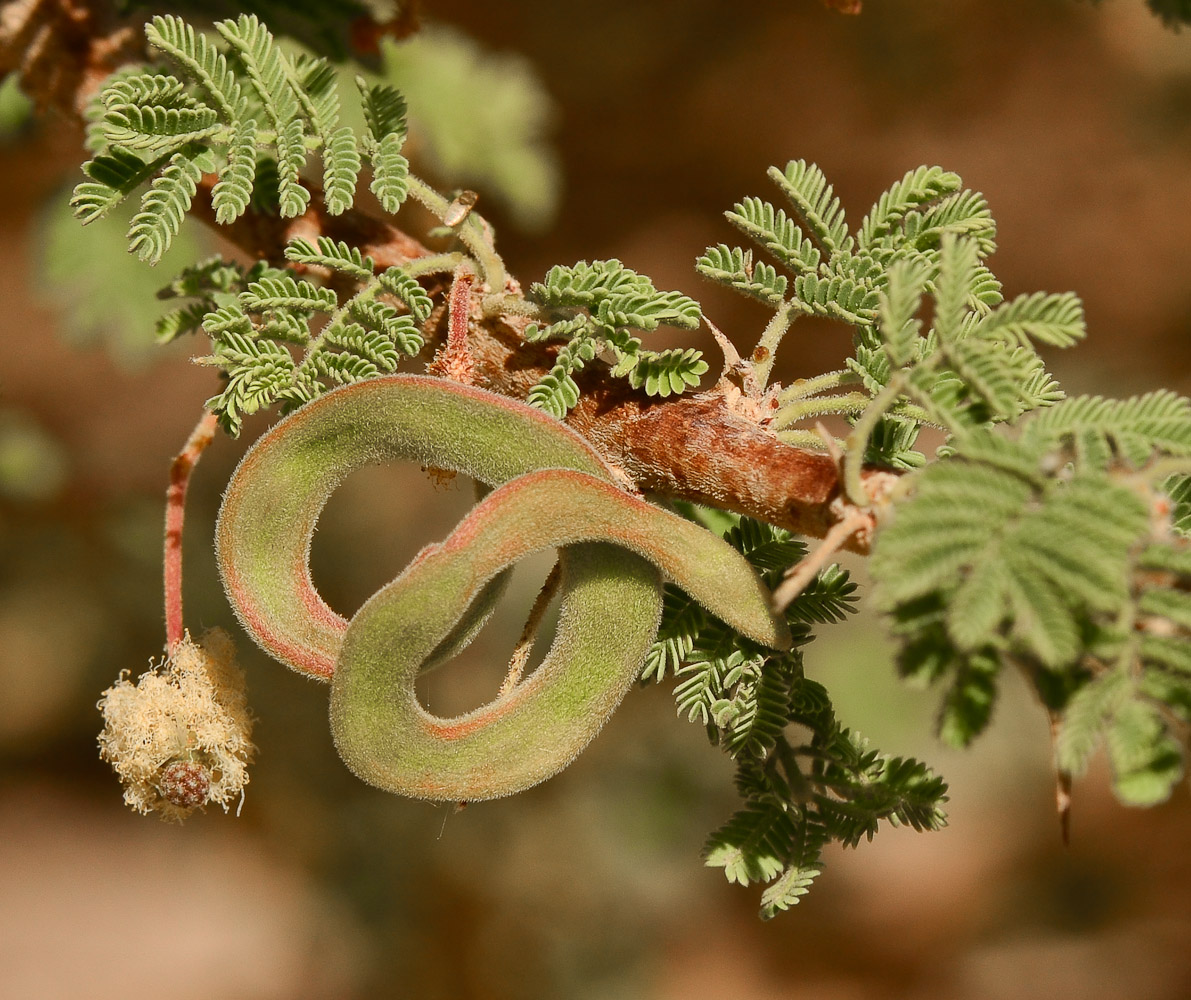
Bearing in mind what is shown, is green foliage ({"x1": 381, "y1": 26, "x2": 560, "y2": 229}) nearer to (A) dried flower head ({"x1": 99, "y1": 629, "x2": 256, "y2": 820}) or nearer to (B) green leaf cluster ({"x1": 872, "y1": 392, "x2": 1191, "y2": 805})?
(A) dried flower head ({"x1": 99, "y1": 629, "x2": 256, "y2": 820})

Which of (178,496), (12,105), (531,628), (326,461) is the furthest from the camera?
Result: (12,105)

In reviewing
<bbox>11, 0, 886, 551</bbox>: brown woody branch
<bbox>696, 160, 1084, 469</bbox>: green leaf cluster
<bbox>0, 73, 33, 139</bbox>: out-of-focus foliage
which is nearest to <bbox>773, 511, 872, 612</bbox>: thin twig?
<bbox>11, 0, 886, 551</bbox>: brown woody branch

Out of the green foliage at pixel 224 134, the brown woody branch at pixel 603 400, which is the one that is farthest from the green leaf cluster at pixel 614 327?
the green foliage at pixel 224 134

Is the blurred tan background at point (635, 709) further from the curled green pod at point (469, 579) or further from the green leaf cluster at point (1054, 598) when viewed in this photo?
the green leaf cluster at point (1054, 598)

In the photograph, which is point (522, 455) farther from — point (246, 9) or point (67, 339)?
point (67, 339)

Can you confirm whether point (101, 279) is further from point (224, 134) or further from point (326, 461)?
point (326, 461)

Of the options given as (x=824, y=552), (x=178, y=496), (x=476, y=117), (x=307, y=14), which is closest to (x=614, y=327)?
(x=824, y=552)

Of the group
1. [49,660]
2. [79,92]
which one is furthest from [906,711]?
[49,660]
